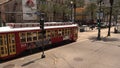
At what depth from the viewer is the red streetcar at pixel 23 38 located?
44.9ft

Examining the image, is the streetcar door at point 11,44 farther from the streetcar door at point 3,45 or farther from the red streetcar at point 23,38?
the streetcar door at point 3,45

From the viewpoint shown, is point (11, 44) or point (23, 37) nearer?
point (11, 44)

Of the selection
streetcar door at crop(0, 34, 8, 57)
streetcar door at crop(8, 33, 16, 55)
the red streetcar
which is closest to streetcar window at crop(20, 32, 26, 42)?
the red streetcar

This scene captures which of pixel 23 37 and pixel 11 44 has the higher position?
pixel 23 37

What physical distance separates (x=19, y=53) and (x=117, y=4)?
30248 mm

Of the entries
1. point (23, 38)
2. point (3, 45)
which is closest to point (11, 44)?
point (3, 45)

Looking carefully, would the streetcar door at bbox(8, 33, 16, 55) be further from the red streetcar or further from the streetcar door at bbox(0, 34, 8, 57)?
the streetcar door at bbox(0, 34, 8, 57)

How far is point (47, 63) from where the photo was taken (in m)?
13.4

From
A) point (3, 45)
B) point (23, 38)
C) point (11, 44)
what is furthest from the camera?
point (23, 38)

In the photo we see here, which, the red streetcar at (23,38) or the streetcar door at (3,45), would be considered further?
the red streetcar at (23,38)

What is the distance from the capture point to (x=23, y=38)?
50.3 ft

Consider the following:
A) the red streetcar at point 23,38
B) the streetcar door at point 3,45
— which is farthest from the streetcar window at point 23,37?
the streetcar door at point 3,45

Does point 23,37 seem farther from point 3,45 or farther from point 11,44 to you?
point 3,45

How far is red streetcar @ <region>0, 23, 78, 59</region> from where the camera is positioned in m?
13.7
